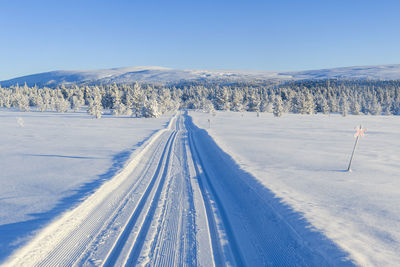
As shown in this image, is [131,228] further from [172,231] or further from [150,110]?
[150,110]

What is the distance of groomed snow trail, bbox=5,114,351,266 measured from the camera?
5129mm

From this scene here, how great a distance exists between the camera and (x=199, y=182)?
33.2 ft

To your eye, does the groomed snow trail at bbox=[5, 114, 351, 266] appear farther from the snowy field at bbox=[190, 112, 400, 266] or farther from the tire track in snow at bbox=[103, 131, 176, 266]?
the snowy field at bbox=[190, 112, 400, 266]

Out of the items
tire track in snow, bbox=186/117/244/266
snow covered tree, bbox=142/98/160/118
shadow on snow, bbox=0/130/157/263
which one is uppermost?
snow covered tree, bbox=142/98/160/118

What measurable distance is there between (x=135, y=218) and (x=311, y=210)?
17.5 ft

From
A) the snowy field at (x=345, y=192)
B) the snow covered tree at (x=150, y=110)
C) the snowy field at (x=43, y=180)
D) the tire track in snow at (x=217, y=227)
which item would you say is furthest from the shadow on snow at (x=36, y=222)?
the snow covered tree at (x=150, y=110)

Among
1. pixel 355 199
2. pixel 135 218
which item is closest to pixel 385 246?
pixel 355 199

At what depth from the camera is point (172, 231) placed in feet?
20.3

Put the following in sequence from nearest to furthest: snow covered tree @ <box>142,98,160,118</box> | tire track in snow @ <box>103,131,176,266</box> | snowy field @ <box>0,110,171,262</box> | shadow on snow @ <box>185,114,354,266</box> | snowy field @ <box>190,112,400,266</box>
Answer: shadow on snow @ <box>185,114,354,266</box> → tire track in snow @ <box>103,131,176,266</box> → snowy field @ <box>190,112,400,266</box> → snowy field @ <box>0,110,171,262</box> → snow covered tree @ <box>142,98,160,118</box>

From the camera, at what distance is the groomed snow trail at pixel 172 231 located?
202 inches

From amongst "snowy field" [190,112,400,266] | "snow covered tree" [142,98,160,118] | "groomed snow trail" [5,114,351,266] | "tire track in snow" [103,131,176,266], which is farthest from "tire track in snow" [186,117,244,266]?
"snow covered tree" [142,98,160,118]

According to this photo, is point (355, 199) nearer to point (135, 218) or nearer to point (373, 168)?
point (373, 168)

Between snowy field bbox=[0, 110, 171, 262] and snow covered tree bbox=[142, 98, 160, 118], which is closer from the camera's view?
snowy field bbox=[0, 110, 171, 262]

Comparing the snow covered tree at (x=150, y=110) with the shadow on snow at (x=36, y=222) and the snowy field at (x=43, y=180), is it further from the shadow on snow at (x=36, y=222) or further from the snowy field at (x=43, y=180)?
the shadow on snow at (x=36, y=222)
